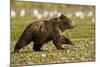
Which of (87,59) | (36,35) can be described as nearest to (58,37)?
(36,35)

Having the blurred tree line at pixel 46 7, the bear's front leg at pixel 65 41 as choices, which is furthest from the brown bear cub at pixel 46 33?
the blurred tree line at pixel 46 7

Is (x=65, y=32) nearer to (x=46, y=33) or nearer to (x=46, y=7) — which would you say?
(x=46, y=33)

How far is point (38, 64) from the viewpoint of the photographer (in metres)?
2.34

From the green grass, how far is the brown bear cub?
5 cm

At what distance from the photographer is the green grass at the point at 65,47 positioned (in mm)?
2244

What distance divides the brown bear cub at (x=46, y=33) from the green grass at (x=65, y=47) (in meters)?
0.05

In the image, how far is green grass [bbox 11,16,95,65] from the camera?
7.36 feet

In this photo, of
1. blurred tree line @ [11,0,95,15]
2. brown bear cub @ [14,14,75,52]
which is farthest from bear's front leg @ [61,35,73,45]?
blurred tree line @ [11,0,95,15]

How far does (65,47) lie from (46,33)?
307 millimetres

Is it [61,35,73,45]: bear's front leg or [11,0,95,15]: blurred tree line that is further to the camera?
[61,35,73,45]: bear's front leg

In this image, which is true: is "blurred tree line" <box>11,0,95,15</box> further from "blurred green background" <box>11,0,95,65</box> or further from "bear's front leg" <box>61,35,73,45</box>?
"bear's front leg" <box>61,35,73,45</box>

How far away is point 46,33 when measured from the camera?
7.75 ft

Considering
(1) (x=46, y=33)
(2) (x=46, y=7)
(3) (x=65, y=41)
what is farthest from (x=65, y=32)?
(2) (x=46, y=7)
